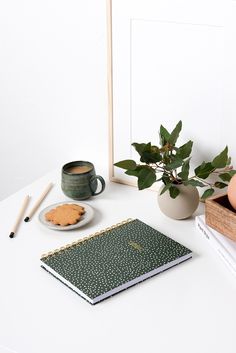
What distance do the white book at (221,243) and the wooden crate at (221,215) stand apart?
2 centimetres

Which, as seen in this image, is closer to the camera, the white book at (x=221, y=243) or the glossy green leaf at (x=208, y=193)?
the white book at (x=221, y=243)

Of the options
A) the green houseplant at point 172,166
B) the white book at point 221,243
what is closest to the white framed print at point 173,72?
the green houseplant at point 172,166

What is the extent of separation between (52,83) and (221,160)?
551 millimetres

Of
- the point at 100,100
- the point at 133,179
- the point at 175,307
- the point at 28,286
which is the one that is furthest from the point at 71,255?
the point at 100,100

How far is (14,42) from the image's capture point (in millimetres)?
1570

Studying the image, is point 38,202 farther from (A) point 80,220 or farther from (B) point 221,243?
(B) point 221,243

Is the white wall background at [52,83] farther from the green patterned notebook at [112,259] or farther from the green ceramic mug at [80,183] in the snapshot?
the green patterned notebook at [112,259]

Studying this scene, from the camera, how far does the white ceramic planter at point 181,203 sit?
1.23 m

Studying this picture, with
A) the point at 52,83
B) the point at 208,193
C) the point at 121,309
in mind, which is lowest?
the point at 121,309

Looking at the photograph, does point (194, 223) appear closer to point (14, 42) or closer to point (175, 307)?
point (175, 307)

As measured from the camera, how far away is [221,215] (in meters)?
1.12

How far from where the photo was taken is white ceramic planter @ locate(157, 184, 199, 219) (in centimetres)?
123

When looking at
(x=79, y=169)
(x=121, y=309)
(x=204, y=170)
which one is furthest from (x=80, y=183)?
(x=121, y=309)

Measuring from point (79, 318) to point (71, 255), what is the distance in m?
0.18
